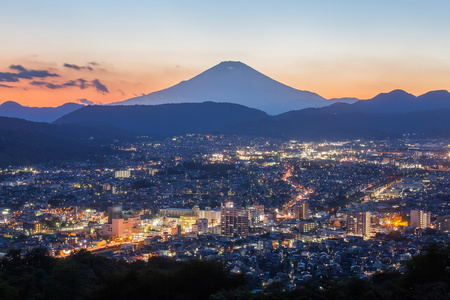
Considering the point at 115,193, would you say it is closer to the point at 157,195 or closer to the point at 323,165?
the point at 157,195

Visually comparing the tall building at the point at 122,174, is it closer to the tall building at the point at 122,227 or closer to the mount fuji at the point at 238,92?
the tall building at the point at 122,227

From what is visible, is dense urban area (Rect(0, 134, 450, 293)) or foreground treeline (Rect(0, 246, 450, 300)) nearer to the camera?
foreground treeline (Rect(0, 246, 450, 300))

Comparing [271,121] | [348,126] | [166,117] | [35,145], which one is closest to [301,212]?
[35,145]

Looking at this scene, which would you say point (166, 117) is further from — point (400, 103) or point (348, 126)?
point (400, 103)

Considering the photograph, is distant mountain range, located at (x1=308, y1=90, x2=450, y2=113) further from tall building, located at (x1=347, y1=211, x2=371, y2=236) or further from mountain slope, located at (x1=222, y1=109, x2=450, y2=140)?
tall building, located at (x1=347, y1=211, x2=371, y2=236)

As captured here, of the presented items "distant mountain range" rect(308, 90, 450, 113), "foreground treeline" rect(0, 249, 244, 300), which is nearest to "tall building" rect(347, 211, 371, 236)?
"foreground treeline" rect(0, 249, 244, 300)

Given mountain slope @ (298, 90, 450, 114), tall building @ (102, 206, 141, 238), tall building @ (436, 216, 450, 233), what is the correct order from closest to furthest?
tall building @ (436, 216, 450, 233) < tall building @ (102, 206, 141, 238) < mountain slope @ (298, 90, 450, 114)

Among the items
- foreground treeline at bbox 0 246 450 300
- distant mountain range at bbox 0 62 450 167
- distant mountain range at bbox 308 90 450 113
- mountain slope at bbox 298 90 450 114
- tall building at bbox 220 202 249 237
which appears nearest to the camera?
foreground treeline at bbox 0 246 450 300

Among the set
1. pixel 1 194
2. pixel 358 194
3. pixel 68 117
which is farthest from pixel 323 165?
pixel 68 117

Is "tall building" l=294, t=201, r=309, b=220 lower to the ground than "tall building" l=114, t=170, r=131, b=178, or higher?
lower
